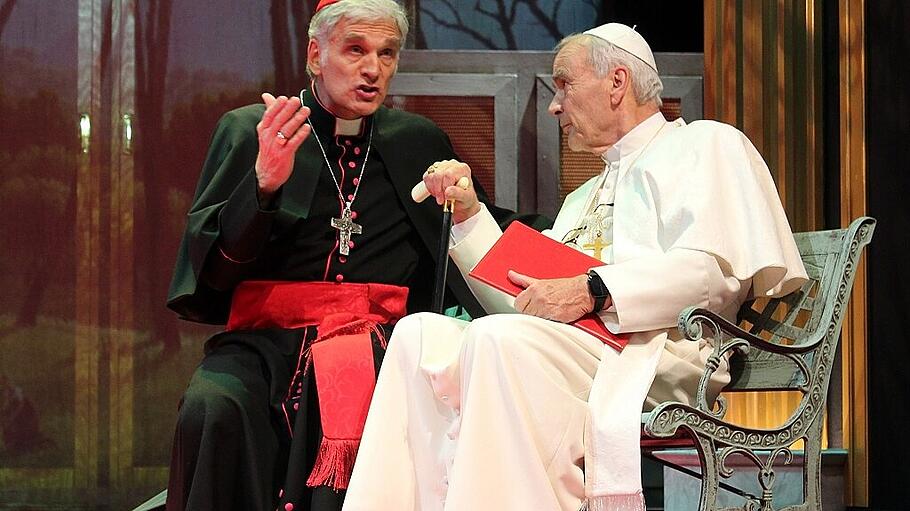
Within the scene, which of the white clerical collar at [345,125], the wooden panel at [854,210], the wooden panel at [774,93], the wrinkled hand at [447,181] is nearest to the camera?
the wrinkled hand at [447,181]

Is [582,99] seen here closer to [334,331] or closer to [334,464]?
[334,331]

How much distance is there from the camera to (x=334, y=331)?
371 centimetres

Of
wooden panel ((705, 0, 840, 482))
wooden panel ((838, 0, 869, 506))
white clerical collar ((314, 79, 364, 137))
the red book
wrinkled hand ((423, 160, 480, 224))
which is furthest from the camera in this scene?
wooden panel ((705, 0, 840, 482))

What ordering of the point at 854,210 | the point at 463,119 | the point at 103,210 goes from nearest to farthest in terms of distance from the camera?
1. the point at 854,210
2. the point at 463,119
3. the point at 103,210

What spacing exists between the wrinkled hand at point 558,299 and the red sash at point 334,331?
58 centimetres

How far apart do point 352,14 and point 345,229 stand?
2.16 feet

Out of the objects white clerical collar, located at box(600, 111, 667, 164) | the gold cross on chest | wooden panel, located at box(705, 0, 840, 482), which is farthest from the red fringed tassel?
wooden panel, located at box(705, 0, 840, 482)

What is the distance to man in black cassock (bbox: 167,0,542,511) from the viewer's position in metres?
3.47

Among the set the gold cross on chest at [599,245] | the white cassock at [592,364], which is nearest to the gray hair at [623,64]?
the white cassock at [592,364]

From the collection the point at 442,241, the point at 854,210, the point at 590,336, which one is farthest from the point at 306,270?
the point at 854,210

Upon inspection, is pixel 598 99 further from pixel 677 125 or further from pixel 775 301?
pixel 775 301

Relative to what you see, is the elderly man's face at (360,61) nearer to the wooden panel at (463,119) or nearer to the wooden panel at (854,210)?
the wooden panel at (463,119)

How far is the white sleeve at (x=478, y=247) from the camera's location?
375cm

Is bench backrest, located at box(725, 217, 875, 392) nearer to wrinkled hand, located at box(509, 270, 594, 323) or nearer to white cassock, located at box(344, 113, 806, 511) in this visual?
white cassock, located at box(344, 113, 806, 511)
